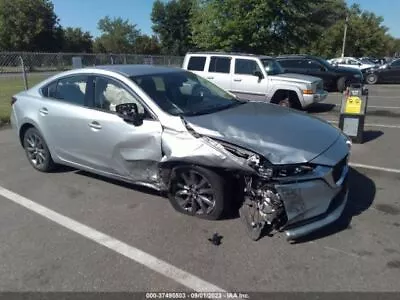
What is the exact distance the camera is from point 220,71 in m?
11.7

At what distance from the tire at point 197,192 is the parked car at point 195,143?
0.03 ft

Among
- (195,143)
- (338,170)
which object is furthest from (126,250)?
(338,170)

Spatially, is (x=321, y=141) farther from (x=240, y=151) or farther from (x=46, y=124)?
(x=46, y=124)

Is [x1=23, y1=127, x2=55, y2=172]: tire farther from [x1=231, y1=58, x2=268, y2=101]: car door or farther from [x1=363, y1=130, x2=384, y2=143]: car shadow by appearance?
[x1=231, y1=58, x2=268, y2=101]: car door

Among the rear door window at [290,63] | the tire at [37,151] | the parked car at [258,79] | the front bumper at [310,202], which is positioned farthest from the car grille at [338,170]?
the rear door window at [290,63]

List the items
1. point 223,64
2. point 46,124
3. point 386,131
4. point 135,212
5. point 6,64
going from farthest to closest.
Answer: point 6,64, point 223,64, point 386,131, point 46,124, point 135,212

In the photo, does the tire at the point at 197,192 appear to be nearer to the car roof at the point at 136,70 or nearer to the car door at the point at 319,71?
the car roof at the point at 136,70

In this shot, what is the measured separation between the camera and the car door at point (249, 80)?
11016mm

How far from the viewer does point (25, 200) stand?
4.73m

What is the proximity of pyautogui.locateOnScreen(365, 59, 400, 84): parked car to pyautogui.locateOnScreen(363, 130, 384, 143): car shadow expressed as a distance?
15.1 m

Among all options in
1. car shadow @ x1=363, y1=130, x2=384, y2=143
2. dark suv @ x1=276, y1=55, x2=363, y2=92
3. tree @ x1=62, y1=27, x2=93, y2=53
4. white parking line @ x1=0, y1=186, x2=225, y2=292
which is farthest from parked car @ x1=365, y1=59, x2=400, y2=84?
tree @ x1=62, y1=27, x2=93, y2=53

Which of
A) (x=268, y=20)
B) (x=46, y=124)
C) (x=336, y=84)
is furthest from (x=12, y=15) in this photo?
(x=46, y=124)

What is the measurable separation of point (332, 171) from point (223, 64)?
28.4 feet

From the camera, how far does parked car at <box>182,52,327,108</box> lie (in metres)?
10.7
